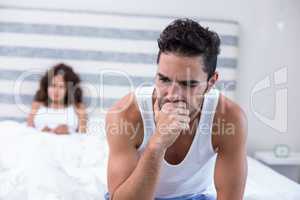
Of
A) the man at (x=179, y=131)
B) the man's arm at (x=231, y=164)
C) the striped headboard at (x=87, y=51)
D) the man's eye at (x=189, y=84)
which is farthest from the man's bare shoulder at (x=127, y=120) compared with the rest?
the striped headboard at (x=87, y=51)

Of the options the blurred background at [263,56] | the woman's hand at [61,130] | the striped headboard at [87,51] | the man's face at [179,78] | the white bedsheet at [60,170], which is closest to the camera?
the man's face at [179,78]

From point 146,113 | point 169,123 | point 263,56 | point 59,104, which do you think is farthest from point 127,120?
point 263,56

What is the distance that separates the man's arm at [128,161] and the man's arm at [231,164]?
336 mm

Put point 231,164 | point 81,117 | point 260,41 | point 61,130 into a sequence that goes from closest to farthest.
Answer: point 231,164
point 61,130
point 81,117
point 260,41

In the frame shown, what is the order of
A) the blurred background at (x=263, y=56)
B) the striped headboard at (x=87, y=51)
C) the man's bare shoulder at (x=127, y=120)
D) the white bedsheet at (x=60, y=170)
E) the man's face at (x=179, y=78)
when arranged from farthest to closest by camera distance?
1. the blurred background at (x=263, y=56)
2. the striped headboard at (x=87, y=51)
3. the white bedsheet at (x=60, y=170)
4. the man's bare shoulder at (x=127, y=120)
5. the man's face at (x=179, y=78)

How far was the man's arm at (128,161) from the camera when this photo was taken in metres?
1.49

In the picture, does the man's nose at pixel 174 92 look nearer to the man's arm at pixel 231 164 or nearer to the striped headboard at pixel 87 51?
the man's arm at pixel 231 164

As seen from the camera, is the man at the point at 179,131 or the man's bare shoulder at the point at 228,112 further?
the man's bare shoulder at the point at 228,112

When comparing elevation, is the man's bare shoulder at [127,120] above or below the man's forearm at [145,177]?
above

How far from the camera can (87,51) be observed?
3.38 meters

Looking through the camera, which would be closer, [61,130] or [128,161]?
[128,161]

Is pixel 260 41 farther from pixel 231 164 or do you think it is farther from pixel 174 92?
pixel 174 92

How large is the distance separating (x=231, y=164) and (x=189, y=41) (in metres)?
0.58

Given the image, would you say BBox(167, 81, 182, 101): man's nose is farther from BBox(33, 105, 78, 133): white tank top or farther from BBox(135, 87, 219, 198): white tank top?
BBox(33, 105, 78, 133): white tank top
